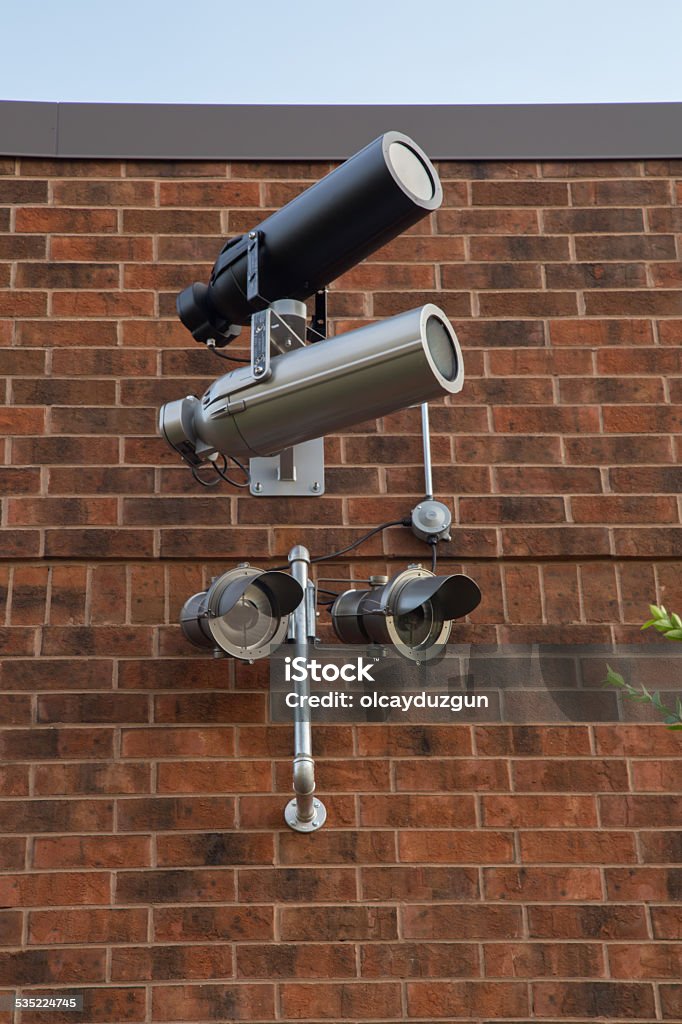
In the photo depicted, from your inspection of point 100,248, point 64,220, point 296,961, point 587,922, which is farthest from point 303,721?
point 64,220

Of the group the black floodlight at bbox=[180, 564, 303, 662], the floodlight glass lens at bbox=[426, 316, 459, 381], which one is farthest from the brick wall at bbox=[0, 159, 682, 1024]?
the floodlight glass lens at bbox=[426, 316, 459, 381]

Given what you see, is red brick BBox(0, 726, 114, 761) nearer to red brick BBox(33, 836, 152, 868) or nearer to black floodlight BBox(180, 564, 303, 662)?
red brick BBox(33, 836, 152, 868)

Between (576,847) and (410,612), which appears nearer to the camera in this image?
(410,612)

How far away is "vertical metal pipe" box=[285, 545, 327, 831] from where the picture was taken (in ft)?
12.3

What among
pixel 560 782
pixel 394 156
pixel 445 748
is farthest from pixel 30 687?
pixel 394 156

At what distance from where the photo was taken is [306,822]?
3770 mm

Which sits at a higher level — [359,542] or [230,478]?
[230,478]

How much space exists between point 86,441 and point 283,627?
36.9 inches

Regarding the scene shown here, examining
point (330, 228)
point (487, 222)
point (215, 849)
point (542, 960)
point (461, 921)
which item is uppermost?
point (487, 222)

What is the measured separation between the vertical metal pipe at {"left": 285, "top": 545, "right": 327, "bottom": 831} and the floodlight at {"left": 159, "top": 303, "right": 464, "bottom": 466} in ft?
2.01

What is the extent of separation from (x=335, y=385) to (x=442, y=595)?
0.88m

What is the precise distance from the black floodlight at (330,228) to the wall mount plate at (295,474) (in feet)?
2.71

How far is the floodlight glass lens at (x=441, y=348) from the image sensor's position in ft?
9.37

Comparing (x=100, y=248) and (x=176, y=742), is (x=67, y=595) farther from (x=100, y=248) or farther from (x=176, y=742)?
(x=100, y=248)
